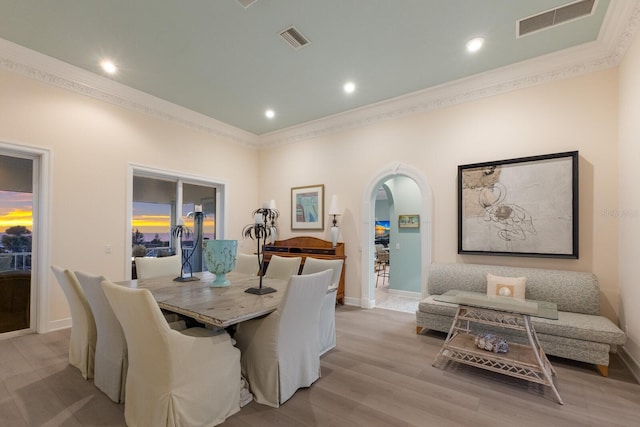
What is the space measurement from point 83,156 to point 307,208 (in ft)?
11.3

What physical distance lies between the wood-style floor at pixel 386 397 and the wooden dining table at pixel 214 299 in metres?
0.74

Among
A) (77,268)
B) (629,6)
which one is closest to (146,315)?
(77,268)

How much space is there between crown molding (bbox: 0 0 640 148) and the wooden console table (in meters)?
2.02

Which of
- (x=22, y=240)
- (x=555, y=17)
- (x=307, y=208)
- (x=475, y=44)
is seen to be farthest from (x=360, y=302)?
(x=22, y=240)

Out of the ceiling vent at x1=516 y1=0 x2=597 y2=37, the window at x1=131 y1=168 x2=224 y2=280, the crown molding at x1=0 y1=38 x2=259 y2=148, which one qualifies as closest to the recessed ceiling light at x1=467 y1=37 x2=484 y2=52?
the ceiling vent at x1=516 y1=0 x2=597 y2=37

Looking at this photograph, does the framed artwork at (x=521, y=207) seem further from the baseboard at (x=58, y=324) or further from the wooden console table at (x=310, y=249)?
the baseboard at (x=58, y=324)

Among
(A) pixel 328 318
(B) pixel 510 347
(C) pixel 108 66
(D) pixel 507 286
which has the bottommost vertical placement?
(B) pixel 510 347

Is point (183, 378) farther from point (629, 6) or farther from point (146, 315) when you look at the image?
point (629, 6)

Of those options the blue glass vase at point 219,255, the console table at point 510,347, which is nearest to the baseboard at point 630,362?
the console table at point 510,347

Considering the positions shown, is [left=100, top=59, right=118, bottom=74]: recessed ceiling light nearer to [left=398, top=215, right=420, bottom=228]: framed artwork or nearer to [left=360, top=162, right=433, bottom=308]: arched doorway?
[left=360, top=162, right=433, bottom=308]: arched doorway

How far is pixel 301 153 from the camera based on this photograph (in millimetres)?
5789

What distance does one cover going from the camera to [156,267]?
3.70 metres

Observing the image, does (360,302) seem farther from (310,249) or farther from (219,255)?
→ (219,255)

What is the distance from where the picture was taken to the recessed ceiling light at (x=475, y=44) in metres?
3.16
